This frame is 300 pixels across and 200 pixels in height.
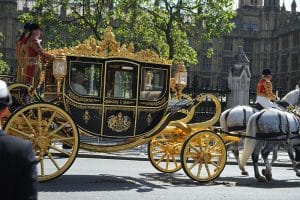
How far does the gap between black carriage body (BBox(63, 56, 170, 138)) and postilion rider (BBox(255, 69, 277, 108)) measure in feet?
8.48

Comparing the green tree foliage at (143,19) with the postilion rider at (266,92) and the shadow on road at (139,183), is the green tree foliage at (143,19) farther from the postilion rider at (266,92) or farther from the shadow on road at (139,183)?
the shadow on road at (139,183)

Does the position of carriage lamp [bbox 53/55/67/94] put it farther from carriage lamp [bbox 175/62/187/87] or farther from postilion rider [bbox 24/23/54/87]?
carriage lamp [bbox 175/62/187/87]

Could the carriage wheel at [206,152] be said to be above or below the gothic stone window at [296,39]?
below

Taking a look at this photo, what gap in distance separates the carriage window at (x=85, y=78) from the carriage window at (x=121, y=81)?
0.21 m

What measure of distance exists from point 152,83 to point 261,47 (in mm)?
67500

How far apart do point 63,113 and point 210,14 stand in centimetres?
1941

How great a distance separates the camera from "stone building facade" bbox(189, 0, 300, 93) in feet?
223

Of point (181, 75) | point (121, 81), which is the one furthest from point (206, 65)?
point (121, 81)

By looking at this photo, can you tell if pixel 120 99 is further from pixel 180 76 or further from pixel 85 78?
pixel 180 76

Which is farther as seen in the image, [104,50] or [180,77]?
[180,77]

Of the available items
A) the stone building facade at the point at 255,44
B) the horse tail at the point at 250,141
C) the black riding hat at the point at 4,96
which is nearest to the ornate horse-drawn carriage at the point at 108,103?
the horse tail at the point at 250,141

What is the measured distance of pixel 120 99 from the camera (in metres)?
8.94

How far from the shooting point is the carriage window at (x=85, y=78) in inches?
342

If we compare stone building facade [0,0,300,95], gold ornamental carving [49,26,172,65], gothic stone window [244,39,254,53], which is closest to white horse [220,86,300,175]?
gold ornamental carving [49,26,172,65]
